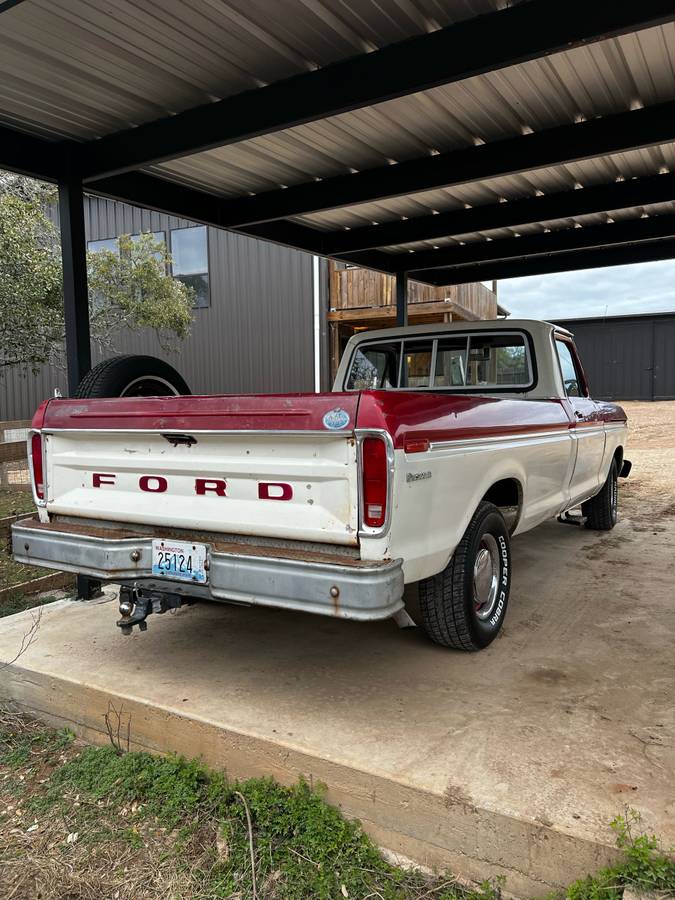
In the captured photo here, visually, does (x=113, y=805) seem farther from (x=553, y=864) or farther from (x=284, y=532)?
(x=553, y=864)

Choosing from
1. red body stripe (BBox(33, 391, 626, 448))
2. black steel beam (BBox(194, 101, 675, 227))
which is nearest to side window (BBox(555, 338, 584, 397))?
black steel beam (BBox(194, 101, 675, 227))

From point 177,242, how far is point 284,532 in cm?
1536

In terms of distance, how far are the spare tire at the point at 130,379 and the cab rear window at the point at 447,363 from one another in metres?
1.66

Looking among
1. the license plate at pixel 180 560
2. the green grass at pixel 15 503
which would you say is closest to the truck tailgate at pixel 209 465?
the license plate at pixel 180 560

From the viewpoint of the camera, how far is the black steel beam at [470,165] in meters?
4.66

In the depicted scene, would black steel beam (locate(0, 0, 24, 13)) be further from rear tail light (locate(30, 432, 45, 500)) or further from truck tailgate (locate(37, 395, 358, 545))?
rear tail light (locate(30, 432, 45, 500))

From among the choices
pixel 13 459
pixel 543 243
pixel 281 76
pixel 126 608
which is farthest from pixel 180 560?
pixel 543 243

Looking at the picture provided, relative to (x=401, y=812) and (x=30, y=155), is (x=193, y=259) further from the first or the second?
(x=401, y=812)

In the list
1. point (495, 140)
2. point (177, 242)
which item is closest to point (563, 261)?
point (495, 140)

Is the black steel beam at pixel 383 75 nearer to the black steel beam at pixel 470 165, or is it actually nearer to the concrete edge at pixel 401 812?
the black steel beam at pixel 470 165

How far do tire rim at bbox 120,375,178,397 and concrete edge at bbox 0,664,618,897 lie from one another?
1963 mm

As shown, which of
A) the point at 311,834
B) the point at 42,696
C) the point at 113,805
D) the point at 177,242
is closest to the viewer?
the point at 311,834

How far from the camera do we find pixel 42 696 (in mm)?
3627

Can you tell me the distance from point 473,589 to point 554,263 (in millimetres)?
6653
